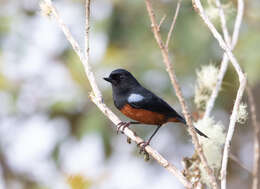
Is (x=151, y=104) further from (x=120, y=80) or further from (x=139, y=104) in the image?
(x=120, y=80)

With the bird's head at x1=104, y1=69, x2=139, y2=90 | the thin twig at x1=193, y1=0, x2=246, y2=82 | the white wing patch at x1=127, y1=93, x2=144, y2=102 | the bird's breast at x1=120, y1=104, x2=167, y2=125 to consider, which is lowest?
the bird's breast at x1=120, y1=104, x2=167, y2=125

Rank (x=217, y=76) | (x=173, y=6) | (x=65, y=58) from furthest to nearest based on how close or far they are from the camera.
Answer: (x=65, y=58), (x=173, y=6), (x=217, y=76)

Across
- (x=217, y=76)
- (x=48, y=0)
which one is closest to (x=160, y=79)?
→ (x=217, y=76)

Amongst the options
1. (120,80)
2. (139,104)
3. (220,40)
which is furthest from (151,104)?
(220,40)

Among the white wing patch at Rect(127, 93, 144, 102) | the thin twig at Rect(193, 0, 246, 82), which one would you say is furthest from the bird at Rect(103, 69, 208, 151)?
the thin twig at Rect(193, 0, 246, 82)

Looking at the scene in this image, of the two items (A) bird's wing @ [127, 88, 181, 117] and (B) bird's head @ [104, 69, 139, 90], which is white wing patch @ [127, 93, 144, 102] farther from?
(B) bird's head @ [104, 69, 139, 90]

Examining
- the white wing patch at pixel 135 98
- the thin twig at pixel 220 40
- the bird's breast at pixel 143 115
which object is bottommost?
the bird's breast at pixel 143 115

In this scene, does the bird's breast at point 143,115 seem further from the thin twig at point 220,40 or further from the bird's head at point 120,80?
the thin twig at point 220,40

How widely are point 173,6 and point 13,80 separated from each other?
5.82 ft

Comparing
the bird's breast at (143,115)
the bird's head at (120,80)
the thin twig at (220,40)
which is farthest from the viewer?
the bird's head at (120,80)

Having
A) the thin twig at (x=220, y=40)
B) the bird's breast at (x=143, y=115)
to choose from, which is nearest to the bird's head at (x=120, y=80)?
the bird's breast at (x=143, y=115)

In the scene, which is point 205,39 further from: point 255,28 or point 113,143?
point 113,143

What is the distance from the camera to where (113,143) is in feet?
19.2

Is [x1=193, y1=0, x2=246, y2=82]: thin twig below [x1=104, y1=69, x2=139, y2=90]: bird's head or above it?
above
